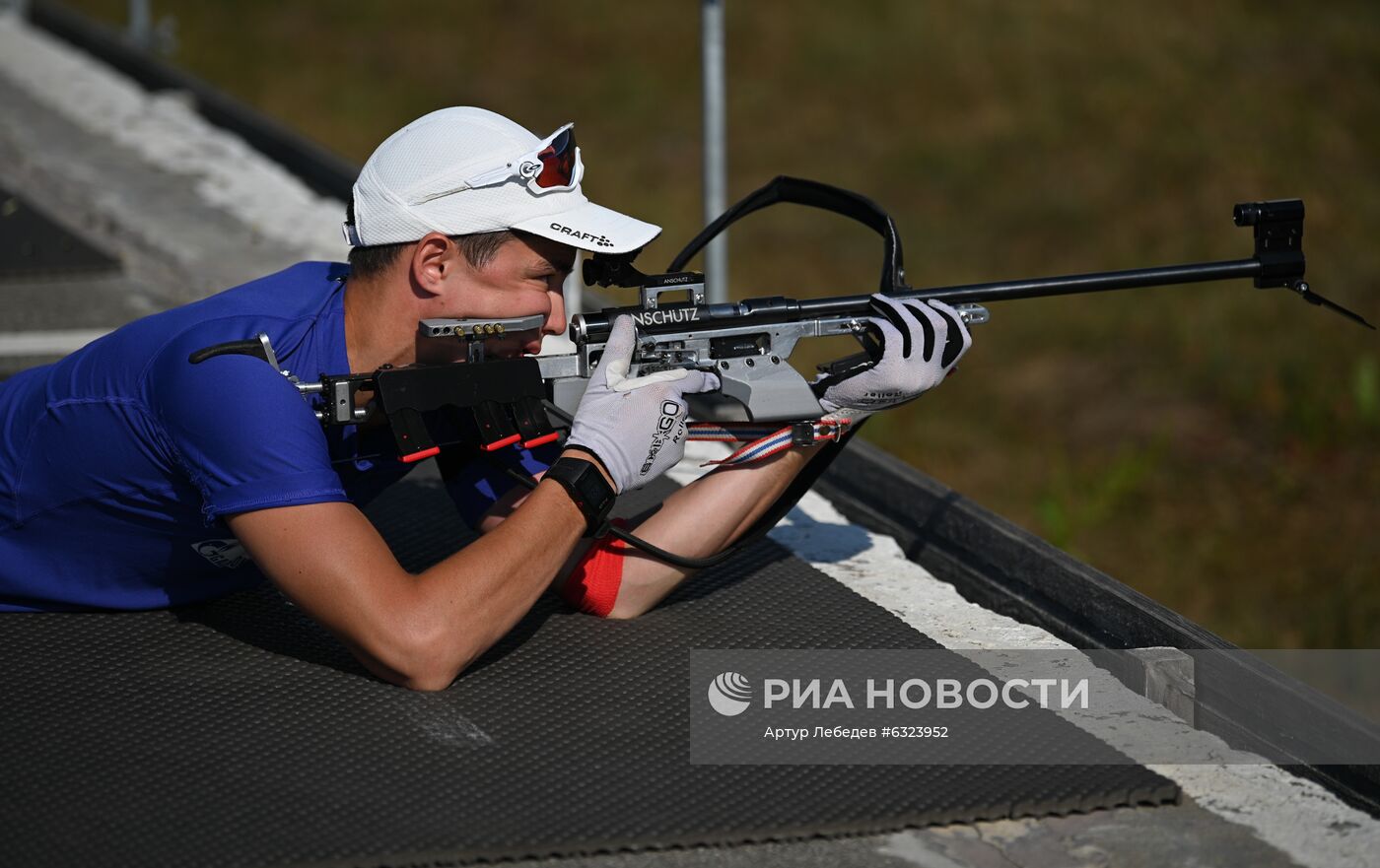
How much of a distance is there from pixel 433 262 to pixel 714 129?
2.66 metres

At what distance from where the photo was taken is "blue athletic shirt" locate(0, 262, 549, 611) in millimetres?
3020

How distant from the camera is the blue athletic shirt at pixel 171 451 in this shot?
302cm

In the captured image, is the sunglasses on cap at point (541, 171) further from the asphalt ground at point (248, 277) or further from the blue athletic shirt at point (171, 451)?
the asphalt ground at point (248, 277)

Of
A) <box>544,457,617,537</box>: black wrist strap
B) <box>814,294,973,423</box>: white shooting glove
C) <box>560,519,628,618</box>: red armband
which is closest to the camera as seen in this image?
<box>544,457,617,537</box>: black wrist strap

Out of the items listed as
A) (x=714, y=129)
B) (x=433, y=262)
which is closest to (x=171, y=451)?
(x=433, y=262)

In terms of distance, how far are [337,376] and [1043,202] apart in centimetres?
1210

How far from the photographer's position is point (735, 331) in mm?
3617

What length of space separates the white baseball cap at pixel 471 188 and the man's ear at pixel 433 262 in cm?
3

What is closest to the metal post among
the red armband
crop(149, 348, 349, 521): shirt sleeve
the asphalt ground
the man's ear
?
the asphalt ground

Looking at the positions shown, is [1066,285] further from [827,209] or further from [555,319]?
[555,319]

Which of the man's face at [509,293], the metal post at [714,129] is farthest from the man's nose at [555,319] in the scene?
the metal post at [714,129]

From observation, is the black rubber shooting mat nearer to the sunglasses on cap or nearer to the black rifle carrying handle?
the black rifle carrying handle

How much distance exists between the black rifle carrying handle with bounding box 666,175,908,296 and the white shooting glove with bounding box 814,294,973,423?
0.16m

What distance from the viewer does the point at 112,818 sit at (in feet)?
9.25
